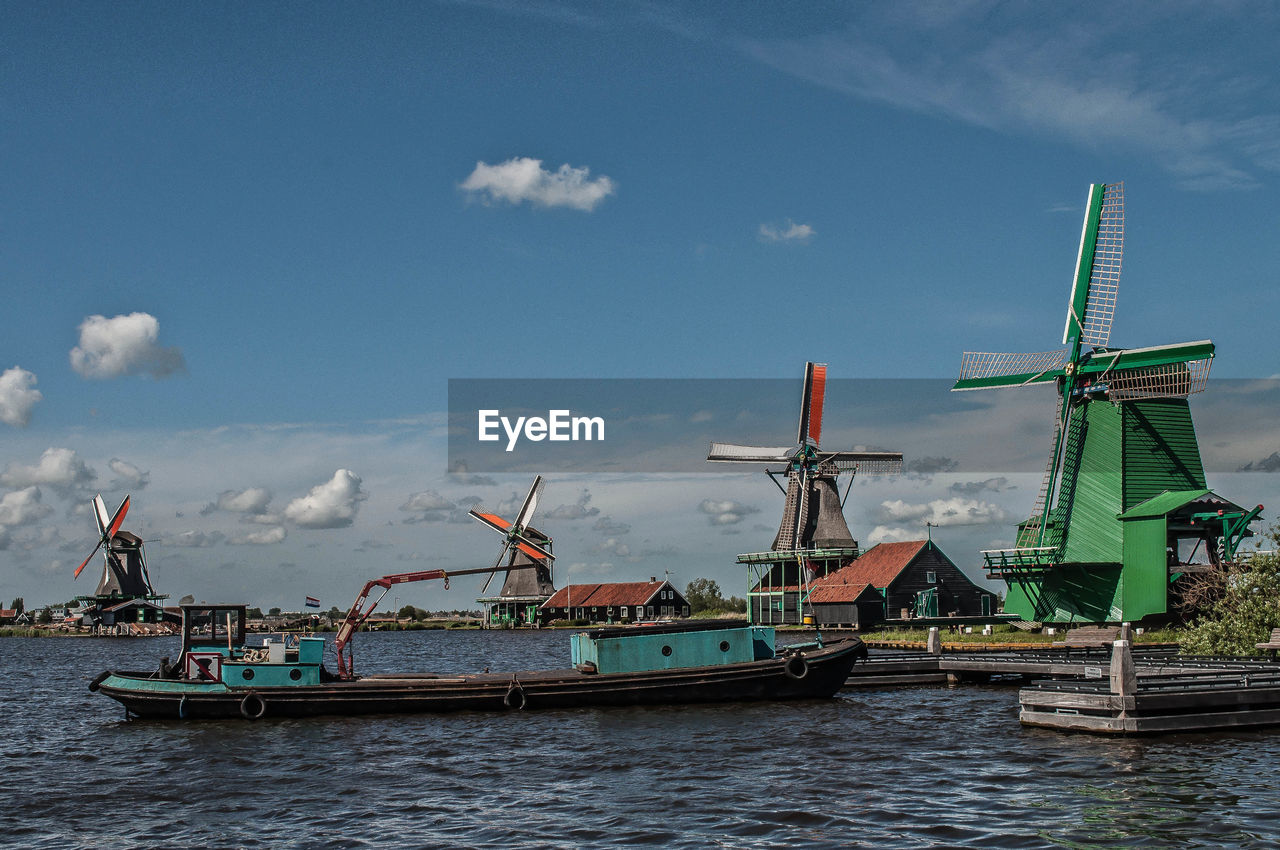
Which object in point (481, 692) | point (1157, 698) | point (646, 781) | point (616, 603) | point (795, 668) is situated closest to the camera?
point (646, 781)

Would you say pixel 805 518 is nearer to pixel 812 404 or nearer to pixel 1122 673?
pixel 812 404

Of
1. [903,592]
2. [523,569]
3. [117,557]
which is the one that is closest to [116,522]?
[117,557]

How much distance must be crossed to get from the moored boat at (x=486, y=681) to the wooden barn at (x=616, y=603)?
7483cm

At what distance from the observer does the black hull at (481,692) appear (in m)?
31.2

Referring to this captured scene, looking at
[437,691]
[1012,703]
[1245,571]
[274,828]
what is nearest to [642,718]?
[437,691]

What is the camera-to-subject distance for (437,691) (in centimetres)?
3170

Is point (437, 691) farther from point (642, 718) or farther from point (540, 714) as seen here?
point (642, 718)

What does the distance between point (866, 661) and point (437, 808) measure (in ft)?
72.5

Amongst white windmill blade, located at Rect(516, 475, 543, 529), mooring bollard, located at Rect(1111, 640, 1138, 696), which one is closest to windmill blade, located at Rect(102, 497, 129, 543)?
white windmill blade, located at Rect(516, 475, 543, 529)

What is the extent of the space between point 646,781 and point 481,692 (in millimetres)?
11468

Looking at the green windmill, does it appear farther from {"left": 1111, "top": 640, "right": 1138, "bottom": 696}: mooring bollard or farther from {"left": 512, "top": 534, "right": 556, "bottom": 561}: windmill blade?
{"left": 512, "top": 534, "right": 556, "bottom": 561}: windmill blade

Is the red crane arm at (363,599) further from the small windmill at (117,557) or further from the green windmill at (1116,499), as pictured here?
the small windmill at (117,557)

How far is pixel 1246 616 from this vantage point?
116ft

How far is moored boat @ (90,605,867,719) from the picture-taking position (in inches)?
1235
